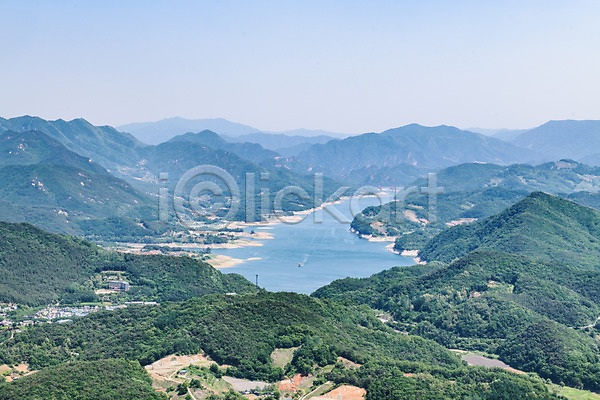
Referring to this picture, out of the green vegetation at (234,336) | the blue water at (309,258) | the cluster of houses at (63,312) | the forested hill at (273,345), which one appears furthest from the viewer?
the blue water at (309,258)

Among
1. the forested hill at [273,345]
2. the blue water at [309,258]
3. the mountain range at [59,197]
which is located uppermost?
the mountain range at [59,197]

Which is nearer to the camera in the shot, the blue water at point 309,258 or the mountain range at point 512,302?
the mountain range at point 512,302

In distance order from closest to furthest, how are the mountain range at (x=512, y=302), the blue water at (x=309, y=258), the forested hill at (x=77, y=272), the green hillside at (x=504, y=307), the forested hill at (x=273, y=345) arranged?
the forested hill at (x=273, y=345), the green hillside at (x=504, y=307), the mountain range at (x=512, y=302), the forested hill at (x=77, y=272), the blue water at (x=309, y=258)

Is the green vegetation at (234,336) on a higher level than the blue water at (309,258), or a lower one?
higher

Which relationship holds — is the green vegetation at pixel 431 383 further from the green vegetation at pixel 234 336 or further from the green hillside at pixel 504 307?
the green hillside at pixel 504 307

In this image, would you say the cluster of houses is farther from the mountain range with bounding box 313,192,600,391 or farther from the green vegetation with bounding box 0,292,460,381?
the mountain range with bounding box 313,192,600,391

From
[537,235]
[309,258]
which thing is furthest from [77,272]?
[537,235]

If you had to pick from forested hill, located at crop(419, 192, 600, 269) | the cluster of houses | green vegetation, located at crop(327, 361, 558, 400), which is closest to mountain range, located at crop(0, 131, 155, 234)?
forested hill, located at crop(419, 192, 600, 269)

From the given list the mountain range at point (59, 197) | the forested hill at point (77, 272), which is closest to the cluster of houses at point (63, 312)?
A: the forested hill at point (77, 272)
